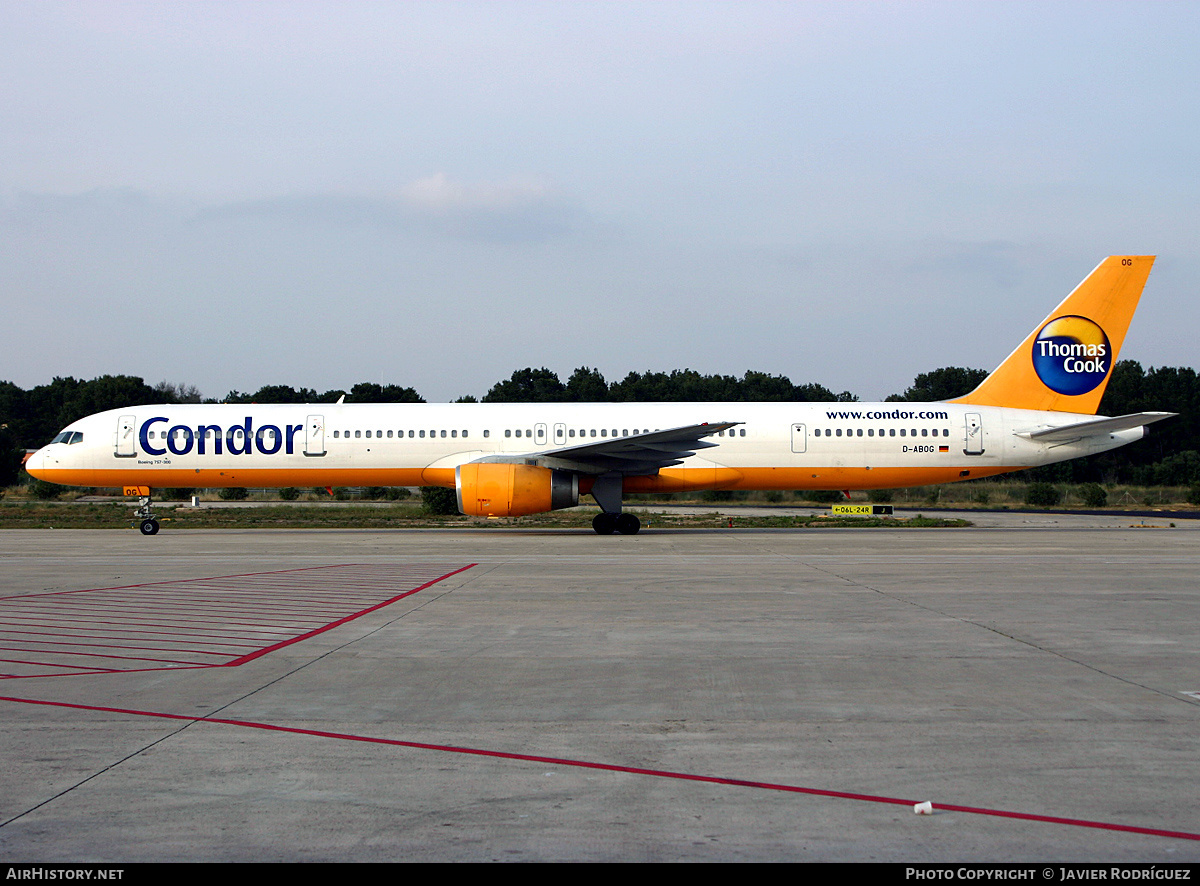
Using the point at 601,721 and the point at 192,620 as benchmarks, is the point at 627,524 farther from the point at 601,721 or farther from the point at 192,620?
the point at 601,721

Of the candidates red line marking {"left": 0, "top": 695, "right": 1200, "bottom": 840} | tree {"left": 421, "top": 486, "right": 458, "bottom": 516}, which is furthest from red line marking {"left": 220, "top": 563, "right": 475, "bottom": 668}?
tree {"left": 421, "top": 486, "right": 458, "bottom": 516}

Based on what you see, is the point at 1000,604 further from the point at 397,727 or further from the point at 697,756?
the point at 397,727

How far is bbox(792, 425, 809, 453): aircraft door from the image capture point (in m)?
25.6

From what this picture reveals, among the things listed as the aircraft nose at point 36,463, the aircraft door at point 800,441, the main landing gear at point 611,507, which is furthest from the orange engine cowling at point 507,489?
the aircraft nose at point 36,463

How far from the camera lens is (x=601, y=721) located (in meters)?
5.90

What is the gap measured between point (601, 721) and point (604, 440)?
62.2 feet

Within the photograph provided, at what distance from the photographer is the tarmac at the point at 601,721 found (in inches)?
157

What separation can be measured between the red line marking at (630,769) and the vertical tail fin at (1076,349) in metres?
24.2

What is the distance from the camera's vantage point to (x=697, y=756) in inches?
202

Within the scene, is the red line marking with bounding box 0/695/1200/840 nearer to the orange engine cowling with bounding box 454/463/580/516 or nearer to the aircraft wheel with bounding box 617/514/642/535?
the orange engine cowling with bounding box 454/463/580/516

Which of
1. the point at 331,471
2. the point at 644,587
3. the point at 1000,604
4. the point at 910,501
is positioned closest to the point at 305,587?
the point at 644,587

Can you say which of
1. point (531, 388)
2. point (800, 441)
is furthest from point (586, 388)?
point (800, 441)

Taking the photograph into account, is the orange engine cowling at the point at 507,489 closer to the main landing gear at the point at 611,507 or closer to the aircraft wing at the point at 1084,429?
the main landing gear at the point at 611,507

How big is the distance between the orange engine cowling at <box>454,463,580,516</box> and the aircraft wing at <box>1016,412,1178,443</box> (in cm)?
1340
